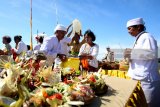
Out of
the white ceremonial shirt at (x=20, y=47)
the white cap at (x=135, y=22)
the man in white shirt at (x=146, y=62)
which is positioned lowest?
the man in white shirt at (x=146, y=62)

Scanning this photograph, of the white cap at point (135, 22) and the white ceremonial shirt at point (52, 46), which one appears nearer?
the white cap at point (135, 22)

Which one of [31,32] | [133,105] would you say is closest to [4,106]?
[133,105]

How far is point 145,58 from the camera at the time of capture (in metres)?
3.79

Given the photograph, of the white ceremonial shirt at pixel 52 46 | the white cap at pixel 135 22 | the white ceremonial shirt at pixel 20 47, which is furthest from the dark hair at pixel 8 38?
the white cap at pixel 135 22

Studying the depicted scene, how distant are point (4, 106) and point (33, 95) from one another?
0.41 meters

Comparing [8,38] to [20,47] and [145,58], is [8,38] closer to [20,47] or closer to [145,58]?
[20,47]

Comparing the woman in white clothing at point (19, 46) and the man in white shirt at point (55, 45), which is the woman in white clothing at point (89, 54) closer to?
the man in white shirt at point (55, 45)

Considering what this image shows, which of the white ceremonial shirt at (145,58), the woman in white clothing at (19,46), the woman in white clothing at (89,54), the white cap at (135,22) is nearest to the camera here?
the white ceremonial shirt at (145,58)

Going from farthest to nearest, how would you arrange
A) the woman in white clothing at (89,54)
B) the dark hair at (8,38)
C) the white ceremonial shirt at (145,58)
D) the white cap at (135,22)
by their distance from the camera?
the dark hair at (8,38), the woman in white clothing at (89,54), the white cap at (135,22), the white ceremonial shirt at (145,58)

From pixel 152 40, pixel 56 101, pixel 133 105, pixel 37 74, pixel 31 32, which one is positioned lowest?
pixel 133 105

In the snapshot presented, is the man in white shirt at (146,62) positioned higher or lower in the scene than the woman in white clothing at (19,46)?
lower

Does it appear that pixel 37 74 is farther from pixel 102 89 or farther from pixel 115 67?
pixel 115 67

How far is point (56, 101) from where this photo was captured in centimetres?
182

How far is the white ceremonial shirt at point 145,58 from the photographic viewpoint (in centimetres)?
376
